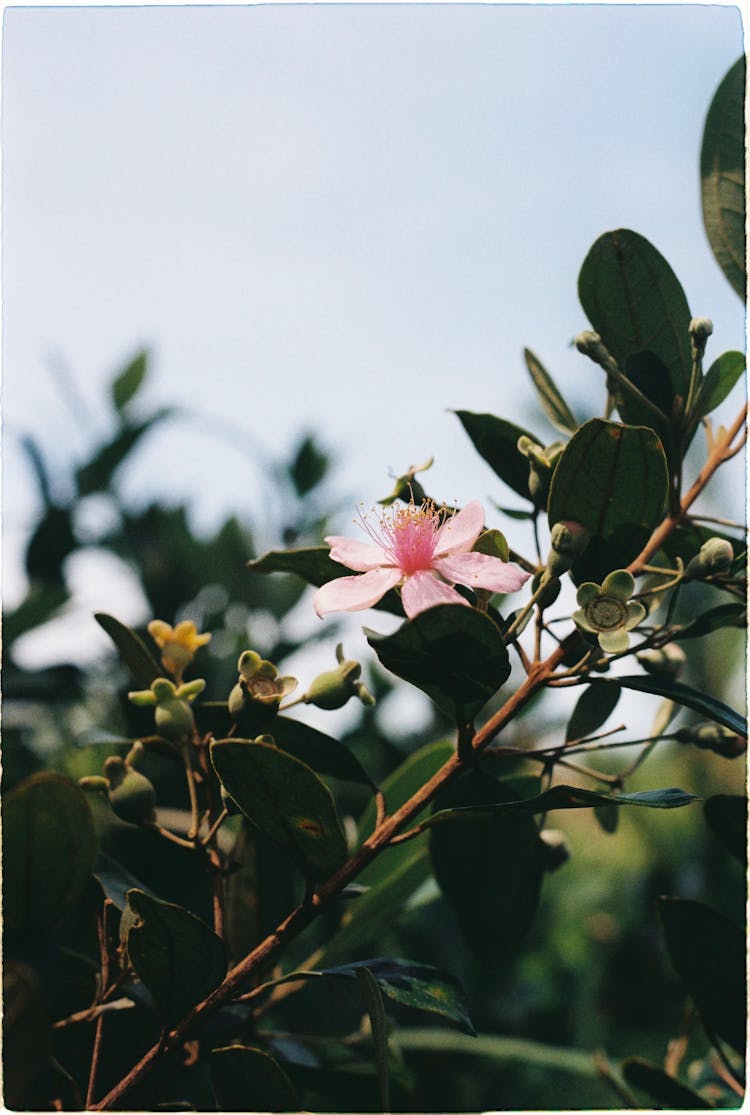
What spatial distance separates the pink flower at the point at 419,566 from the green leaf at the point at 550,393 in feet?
0.65

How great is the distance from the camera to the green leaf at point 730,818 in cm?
88

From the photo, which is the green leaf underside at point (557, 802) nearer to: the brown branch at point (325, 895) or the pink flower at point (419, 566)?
the brown branch at point (325, 895)

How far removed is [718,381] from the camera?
811mm

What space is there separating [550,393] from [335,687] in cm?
37

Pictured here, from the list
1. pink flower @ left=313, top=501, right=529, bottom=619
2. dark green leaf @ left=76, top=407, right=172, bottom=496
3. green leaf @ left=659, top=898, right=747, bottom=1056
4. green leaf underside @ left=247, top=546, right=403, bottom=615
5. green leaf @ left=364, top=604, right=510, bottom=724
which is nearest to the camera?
green leaf @ left=364, top=604, right=510, bottom=724

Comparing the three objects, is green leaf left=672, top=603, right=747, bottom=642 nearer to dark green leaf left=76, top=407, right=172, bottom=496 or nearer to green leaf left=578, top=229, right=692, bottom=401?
green leaf left=578, top=229, right=692, bottom=401

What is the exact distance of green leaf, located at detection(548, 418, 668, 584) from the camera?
0.67m

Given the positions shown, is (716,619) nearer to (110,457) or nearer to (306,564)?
(306,564)

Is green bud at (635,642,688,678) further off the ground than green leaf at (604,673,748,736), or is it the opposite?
green leaf at (604,673,748,736)

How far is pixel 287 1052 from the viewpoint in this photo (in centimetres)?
86

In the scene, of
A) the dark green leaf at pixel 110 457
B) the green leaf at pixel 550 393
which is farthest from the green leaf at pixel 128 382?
the green leaf at pixel 550 393

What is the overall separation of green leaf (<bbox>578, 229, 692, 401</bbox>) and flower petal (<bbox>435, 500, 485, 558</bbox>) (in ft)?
0.69

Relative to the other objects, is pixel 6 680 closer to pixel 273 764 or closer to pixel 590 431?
pixel 273 764

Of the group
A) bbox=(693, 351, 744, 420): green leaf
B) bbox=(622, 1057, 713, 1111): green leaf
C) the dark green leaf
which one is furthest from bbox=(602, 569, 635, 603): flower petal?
the dark green leaf
